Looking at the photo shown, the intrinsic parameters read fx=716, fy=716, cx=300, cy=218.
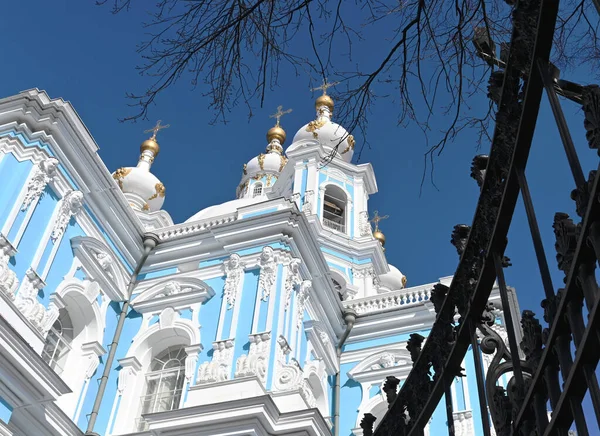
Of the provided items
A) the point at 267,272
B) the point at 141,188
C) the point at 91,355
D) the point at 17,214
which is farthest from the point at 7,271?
the point at 141,188

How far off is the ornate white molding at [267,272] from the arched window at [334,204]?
39.6ft

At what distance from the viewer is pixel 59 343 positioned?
13.5 m

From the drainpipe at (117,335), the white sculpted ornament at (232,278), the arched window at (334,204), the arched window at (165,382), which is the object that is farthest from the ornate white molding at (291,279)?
the arched window at (334,204)

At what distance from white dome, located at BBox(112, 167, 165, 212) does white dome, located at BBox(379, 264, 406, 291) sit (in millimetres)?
10651

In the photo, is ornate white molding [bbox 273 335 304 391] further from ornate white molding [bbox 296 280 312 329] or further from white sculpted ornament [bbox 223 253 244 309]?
white sculpted ornament [bbox 223 253 244 309]

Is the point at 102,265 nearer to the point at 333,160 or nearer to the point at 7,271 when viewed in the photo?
the point at 7,271

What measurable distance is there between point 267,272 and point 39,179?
4.67 meters

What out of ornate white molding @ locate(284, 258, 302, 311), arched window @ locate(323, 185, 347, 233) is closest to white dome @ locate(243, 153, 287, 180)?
arched window @ locate(323, 185, 347, 233)

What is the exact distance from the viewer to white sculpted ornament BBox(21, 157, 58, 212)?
12359 millimetres

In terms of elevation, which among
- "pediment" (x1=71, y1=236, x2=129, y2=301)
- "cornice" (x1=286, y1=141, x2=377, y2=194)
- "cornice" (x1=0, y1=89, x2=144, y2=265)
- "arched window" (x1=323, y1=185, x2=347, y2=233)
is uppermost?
"cornice" (x1=286, y1=141, x2=377, y2=194)

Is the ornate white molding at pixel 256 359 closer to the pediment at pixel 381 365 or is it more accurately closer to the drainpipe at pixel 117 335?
the drainpipe at pixel 117 335

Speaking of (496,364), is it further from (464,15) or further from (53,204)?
(53,204)

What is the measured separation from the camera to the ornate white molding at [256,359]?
12.6m

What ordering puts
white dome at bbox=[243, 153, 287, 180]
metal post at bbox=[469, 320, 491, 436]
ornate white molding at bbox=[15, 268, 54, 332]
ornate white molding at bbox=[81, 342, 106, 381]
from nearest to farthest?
1. metal post at bbox=[469, 320, 491, 436]
2. ornate white molding at bbox=[15, 268, 54, 332]
3. ornate white molding at bbox=[81, 342, 106, 381]
4. white dome at bbox=[243, 153, 287, 180]
